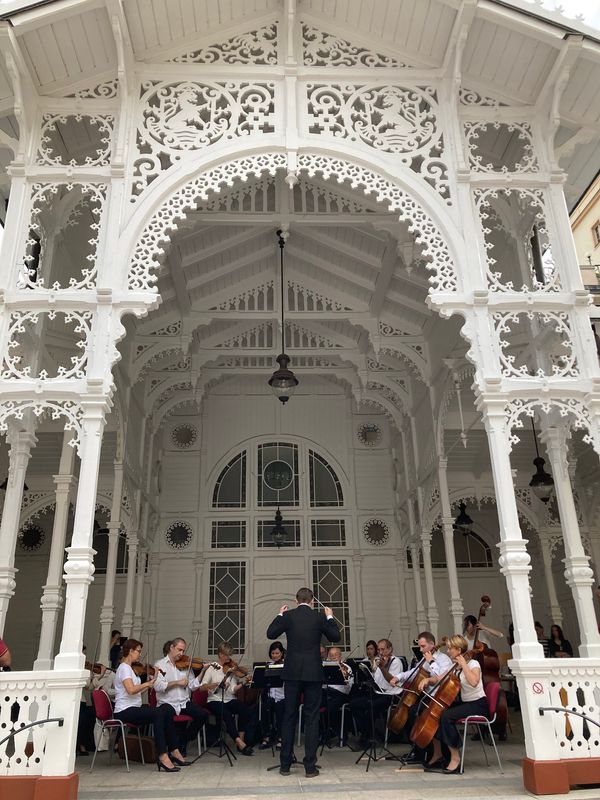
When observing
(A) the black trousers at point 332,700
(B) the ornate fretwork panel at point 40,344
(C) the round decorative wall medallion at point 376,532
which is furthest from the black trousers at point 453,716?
(C) the round decorative wall medallion at point 376,532

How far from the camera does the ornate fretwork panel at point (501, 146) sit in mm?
7125

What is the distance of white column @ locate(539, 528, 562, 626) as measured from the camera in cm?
1155

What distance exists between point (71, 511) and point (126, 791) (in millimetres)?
9528

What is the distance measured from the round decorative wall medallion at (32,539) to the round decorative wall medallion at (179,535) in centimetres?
285

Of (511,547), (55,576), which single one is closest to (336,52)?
(511,547)

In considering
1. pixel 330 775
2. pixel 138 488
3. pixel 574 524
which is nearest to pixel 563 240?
pixel 574 524

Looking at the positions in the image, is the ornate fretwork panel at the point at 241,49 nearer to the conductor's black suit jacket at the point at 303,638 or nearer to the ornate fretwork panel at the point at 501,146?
the ornate fretwork panel at the point at 501,146

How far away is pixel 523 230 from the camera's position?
7.57m

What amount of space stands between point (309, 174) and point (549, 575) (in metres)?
9.04

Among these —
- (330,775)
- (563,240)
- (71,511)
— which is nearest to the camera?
(330,775)

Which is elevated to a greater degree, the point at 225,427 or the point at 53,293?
the point at 225,427

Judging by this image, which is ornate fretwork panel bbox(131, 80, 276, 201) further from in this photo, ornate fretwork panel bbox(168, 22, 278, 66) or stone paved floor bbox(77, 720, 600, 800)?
stone paved floor bbox(77, 720, 600, 800)

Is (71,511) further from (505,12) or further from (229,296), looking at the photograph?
(505,12)

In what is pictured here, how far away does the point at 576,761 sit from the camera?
5.16 meters
